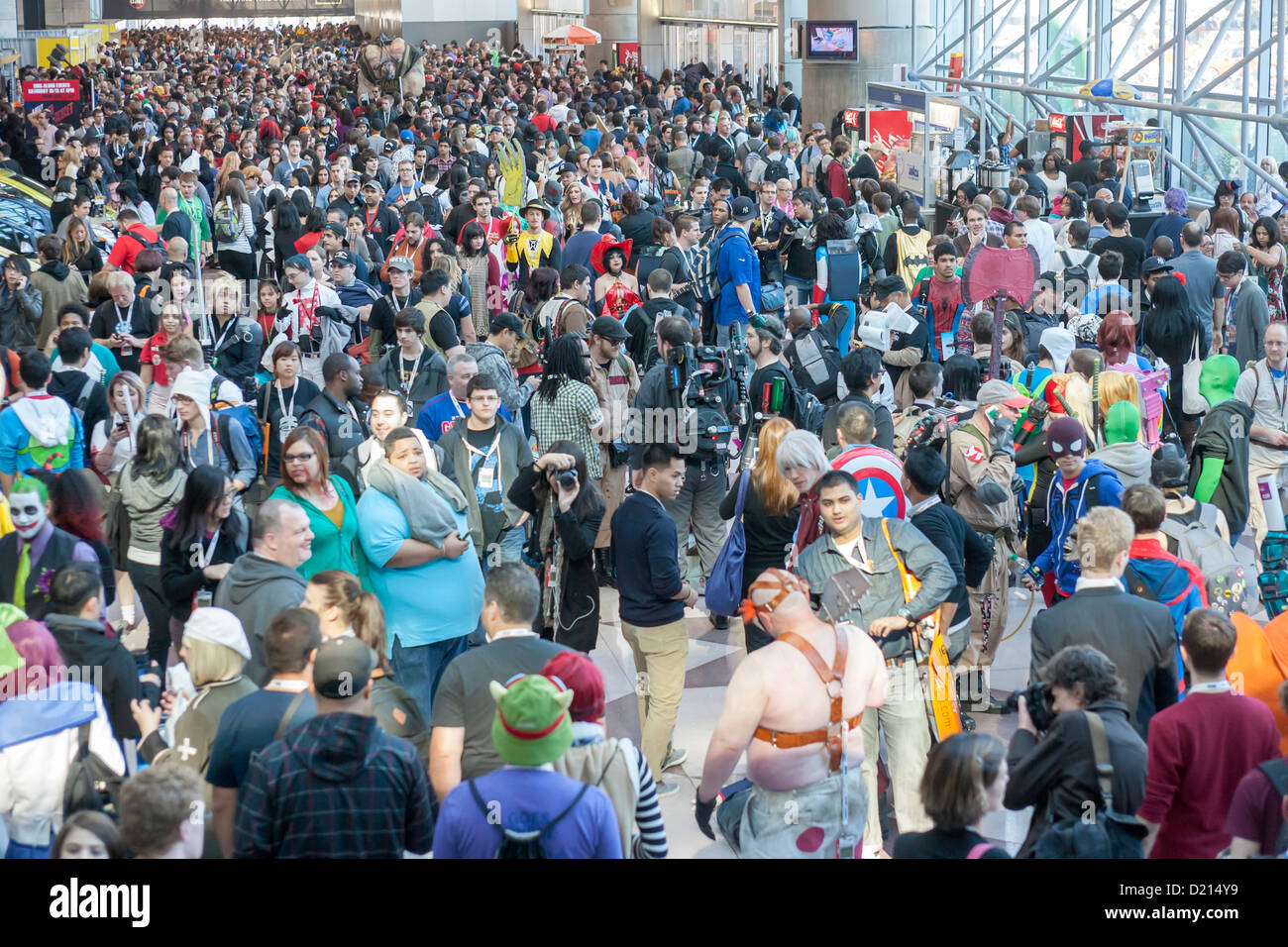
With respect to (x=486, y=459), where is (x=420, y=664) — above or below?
below

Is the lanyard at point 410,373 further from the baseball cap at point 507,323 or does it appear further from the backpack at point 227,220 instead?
the backpack at point 227,220

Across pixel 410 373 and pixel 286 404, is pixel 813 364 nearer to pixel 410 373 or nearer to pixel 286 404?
pixel 410 373

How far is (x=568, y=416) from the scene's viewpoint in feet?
26.1

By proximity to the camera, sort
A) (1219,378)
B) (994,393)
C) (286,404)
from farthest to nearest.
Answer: (1219,378)
(286,404)
(994,393)

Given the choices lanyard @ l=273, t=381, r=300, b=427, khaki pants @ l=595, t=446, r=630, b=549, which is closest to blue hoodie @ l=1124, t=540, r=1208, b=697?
khaki pants @ l=595, t=446, r=630, b=549

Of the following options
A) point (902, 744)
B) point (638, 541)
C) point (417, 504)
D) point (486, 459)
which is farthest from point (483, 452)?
point (902, 744)

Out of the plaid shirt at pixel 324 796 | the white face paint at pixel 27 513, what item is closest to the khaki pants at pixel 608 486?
the white face paint at pixel 27 513

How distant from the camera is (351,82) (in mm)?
35312

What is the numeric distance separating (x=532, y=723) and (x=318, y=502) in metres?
2.67

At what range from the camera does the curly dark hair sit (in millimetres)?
4430

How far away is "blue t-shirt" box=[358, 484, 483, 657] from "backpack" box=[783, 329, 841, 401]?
3.48m

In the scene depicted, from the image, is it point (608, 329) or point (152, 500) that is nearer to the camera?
point (152, 500)

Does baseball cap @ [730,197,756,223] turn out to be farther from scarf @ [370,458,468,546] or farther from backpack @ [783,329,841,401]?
scarf @ [370,458,468,546]

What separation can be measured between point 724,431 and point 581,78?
3008 cm
